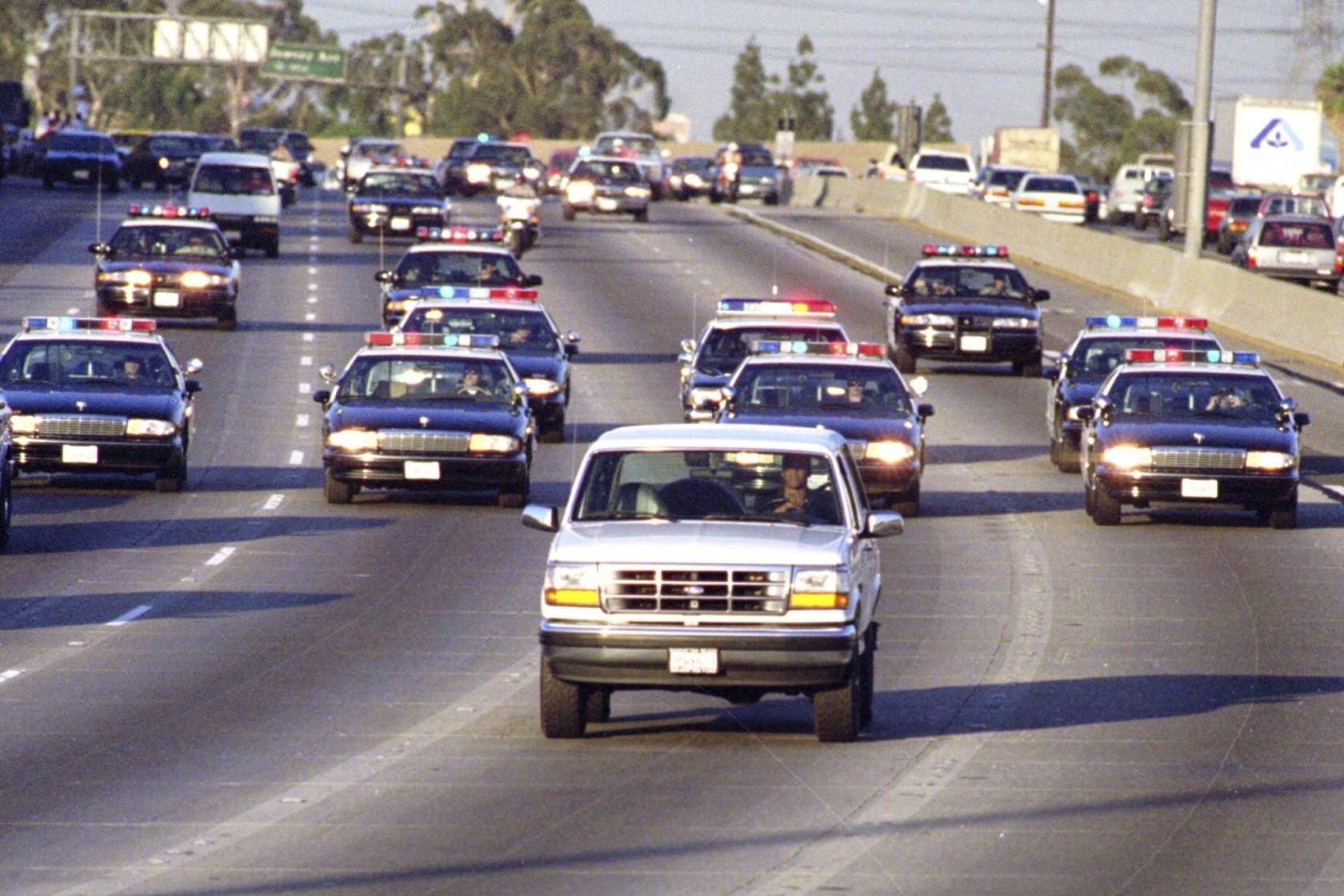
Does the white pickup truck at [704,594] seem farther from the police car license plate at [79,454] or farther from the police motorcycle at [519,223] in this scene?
the police motorcycle at [519,223]

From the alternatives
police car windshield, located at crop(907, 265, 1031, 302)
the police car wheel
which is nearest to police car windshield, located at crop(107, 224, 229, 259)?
police car windshield, located at crop(907, 265, 1031, 302)

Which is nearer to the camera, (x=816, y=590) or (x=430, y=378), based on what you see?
(x=816, y=590)

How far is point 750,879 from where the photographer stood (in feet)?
33.7

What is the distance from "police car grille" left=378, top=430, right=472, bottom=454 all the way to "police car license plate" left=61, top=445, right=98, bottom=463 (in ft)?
9.67

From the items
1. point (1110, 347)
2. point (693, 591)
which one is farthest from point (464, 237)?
point (693, 591)

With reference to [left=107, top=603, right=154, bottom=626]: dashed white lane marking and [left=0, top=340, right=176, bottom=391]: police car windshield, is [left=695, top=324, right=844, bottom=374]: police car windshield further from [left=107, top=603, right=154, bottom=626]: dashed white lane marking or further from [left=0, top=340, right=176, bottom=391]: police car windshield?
[left=107, top=603, right=154, bottom=626]: dashed white lane marking

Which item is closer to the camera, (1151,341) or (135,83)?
(1151,341)

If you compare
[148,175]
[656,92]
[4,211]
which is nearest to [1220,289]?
[4,211]

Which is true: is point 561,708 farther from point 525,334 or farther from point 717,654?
point 525,334

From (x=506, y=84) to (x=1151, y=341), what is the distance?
12532 centimetres

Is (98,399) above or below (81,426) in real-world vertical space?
above

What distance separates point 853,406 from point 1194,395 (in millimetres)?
3261

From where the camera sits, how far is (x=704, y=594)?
1295cm

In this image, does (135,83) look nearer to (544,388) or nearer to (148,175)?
(148,175)
